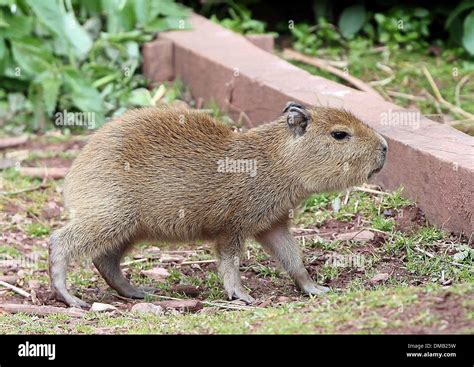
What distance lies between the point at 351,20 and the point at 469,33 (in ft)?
4.65

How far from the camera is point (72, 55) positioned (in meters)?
10.6

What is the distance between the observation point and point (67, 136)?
10.3 m

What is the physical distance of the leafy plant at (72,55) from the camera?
10.4 m

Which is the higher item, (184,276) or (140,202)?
(140,202)

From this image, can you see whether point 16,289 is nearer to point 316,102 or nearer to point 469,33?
point 316,102

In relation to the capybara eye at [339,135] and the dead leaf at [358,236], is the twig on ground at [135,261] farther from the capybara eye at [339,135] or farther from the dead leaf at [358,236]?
the capybara eye at [339,135]

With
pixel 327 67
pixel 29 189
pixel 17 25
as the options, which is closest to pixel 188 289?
pixel 29 189

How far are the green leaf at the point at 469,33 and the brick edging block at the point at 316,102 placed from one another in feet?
6.56

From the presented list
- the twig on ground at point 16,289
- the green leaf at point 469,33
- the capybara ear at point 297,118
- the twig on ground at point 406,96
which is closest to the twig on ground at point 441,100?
the twig on ground at point 406,96

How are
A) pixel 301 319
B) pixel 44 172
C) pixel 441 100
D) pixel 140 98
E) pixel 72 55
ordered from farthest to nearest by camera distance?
pixel 72 55 → pixel 140 98 → pixel 441 100 → pixel 44 172 → pixel 301 319

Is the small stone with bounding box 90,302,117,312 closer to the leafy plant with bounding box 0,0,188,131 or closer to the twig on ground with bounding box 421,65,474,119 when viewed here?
the leafy plant with bounding box 0,0,188,131
